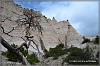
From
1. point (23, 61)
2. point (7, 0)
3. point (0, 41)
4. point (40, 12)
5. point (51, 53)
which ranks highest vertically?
point (7, 0)

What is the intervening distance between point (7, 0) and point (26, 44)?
112 centimetres

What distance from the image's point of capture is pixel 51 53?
361 centimetres

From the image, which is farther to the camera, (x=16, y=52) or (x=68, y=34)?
(x=68, y=34)

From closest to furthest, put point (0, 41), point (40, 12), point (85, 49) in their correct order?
1. point (0, 41)
2. point (40, 12)
3. point (85, 49)

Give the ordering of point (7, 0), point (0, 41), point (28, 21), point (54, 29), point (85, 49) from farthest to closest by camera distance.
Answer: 1. point (54, 29)
2. point (85, 49)
3. point (7, 0)
4. point (28, 21)
5. point (0, 41)

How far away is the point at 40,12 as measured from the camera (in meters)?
1.93

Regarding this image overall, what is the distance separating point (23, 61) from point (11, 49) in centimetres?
11

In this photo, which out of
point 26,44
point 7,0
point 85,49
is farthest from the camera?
point 85,49

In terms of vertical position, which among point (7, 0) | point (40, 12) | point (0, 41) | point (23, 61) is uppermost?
Result: point (7, 0)

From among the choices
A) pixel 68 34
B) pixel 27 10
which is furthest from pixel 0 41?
pixel 68 34

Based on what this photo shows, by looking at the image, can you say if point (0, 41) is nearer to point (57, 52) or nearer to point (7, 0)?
point (7, 0)

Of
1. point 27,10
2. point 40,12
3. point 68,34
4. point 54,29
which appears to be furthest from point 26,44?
point 68,34

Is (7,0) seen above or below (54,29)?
above

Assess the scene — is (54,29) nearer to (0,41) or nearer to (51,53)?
(51,53)
